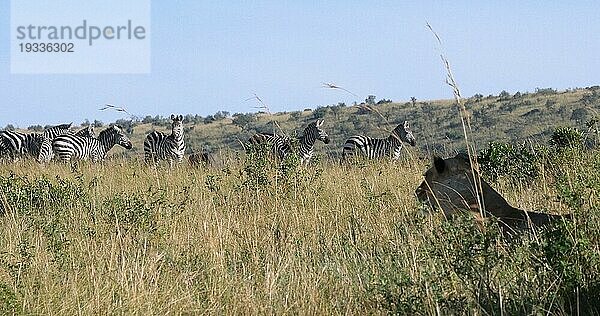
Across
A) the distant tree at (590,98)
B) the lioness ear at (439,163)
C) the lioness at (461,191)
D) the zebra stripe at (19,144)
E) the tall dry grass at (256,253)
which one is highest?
the distant tree at (590,98)

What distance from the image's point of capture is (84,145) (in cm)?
2073

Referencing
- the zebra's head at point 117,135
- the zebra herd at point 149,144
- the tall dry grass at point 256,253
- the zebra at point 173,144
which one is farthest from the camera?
the zebra's head at point 117,135

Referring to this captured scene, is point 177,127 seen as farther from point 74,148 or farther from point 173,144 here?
point 74,148

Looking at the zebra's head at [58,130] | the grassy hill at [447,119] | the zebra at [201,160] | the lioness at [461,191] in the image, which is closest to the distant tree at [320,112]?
the grassy hill at [447,119]

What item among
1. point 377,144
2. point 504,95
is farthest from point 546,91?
point 377,144

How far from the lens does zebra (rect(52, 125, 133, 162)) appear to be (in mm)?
20328

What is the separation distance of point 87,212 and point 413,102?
42664 millimetres

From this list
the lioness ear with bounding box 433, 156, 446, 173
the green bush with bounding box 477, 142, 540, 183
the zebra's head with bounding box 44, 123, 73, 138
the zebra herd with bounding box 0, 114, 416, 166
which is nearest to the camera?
the lioness ear with bounding box 433, 156, 446, 173

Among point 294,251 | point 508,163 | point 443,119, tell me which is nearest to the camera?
point 294,251

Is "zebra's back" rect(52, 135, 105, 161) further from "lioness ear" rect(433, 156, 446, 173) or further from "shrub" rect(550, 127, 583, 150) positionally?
"lioness ear" rect(433, 156, 446, 173)

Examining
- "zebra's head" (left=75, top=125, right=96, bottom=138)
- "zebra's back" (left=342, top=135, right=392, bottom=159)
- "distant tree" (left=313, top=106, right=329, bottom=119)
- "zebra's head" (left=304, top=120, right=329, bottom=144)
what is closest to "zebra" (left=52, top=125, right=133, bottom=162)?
"zebra's head" (left=75, top=125, right=96, bottom=138)

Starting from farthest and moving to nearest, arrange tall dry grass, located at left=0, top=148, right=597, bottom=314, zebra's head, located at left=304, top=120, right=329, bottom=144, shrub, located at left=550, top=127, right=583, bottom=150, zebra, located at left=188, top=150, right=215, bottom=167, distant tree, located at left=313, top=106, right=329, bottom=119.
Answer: distant tree, located at left=313, top=106, right=329, bottom=119
zebra's head, located at left=304, top=120, right=329, bottom=144
zebra, located at left=188, top=150, right=215, bottom=167
shrub, located at left=550, top=127, right=583, bottom=150
tall dry grass, located at left=0, top=148, right=597, bottom=314

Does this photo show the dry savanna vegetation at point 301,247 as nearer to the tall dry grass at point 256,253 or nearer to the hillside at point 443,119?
the tall dry grass at point 256,253

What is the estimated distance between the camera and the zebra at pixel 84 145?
20328mm
